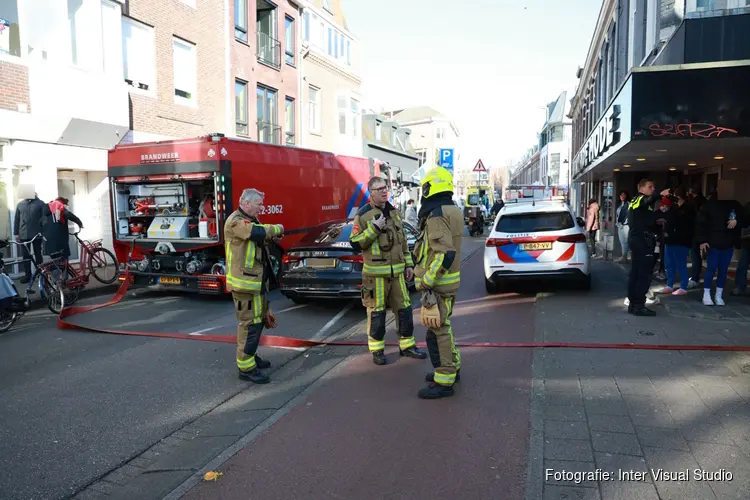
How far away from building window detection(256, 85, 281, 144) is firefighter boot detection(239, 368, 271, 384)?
16.9m

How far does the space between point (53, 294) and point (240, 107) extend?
41.6 ft

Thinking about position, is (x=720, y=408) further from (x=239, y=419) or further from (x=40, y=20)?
(x=40, y=20)

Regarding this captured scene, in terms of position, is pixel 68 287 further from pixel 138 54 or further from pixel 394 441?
pixel 138 54

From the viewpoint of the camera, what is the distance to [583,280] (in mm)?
9555

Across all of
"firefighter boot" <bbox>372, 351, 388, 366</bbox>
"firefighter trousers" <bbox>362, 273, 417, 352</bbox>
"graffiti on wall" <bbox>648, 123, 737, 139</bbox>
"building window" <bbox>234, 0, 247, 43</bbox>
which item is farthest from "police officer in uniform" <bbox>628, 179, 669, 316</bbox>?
"building window" <bbox>234, 0, 247, 43</bbox>

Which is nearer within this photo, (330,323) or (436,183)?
(436,183)

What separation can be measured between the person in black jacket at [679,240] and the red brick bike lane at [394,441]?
438 cm

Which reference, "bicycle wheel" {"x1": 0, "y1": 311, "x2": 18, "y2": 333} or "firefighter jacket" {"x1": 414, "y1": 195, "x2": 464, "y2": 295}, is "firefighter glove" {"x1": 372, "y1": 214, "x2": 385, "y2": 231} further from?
"bicycle wheel" {"x1": 0, "y1": 311, "x2": 18, "y2": 333}

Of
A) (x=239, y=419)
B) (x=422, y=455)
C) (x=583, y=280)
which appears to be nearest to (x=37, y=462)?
(x=239, y=419)

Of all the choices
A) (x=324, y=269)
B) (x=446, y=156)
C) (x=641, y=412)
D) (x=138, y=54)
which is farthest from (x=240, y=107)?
(x=641, y=412)

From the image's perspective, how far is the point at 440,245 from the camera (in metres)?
4.59

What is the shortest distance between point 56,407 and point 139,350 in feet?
5.87

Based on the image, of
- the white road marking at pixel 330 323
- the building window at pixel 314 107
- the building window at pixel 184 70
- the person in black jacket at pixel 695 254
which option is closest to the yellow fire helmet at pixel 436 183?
the white road marking at pixel 330 323

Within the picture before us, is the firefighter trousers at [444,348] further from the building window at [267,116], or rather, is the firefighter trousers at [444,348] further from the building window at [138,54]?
the building window at [267,116]
